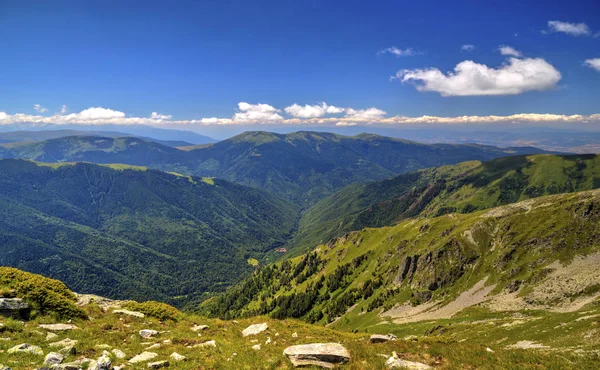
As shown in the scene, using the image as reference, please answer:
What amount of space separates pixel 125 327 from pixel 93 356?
30.3ft

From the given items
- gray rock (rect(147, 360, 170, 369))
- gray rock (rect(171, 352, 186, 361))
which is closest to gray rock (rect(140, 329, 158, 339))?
gray rock (rect(171, 352, 186, 361))

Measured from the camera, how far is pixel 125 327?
30406 millimetres

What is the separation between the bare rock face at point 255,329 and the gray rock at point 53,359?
17410mm

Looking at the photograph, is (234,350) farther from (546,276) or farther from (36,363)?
(546,276)

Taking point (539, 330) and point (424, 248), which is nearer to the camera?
point (539, 330)

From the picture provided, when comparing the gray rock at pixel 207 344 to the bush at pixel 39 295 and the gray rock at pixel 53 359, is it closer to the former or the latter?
the gray rock at pixel 53 359

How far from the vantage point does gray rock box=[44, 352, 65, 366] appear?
61.7 ft

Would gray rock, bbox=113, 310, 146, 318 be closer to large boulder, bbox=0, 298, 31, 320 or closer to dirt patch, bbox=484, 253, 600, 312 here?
large boulder, bbox=0, 298, 31, 320

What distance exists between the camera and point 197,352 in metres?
24.5

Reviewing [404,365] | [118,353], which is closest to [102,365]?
[118,353]

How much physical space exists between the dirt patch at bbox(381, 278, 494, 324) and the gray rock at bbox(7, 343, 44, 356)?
144636 millimetres

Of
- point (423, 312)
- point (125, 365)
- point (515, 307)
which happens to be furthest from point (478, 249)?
point (125, 365)

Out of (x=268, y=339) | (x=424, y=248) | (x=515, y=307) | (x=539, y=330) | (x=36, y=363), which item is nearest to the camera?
(x=36, y=363)

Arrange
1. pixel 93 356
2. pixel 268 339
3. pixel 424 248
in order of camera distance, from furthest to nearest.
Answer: pixel 424 248
pixel 268 339
pixel 93 356
